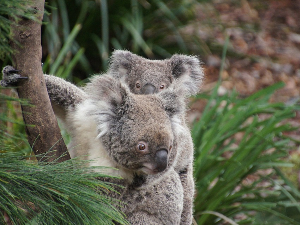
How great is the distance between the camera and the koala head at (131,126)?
2.24 meters

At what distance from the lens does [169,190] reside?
2590 millimetres

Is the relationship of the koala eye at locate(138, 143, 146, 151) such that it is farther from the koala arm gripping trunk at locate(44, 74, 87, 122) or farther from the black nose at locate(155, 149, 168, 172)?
the koala arm gripping trunk at locate(44, 74, 87, 122)

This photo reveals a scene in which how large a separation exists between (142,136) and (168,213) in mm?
614

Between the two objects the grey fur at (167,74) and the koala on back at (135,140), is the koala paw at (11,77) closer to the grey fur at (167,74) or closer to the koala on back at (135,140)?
the koala on back at (135,140)

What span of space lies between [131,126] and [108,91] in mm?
252

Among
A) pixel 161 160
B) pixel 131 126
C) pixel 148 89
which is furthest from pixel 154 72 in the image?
pixel 161 160

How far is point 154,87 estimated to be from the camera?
3.37 metres

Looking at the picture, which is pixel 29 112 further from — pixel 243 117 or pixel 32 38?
pixel 243 117

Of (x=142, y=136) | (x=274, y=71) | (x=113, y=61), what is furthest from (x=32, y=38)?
(x=274, y=71)

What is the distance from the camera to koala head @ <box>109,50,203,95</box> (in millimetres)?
3428

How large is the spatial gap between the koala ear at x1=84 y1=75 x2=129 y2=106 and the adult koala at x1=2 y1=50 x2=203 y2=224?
105 millimetres

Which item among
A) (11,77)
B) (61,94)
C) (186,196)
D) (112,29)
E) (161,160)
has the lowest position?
(112,29)

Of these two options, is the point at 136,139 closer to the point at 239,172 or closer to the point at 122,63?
the point at 122,63

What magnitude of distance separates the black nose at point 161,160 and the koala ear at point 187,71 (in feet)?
4.63
